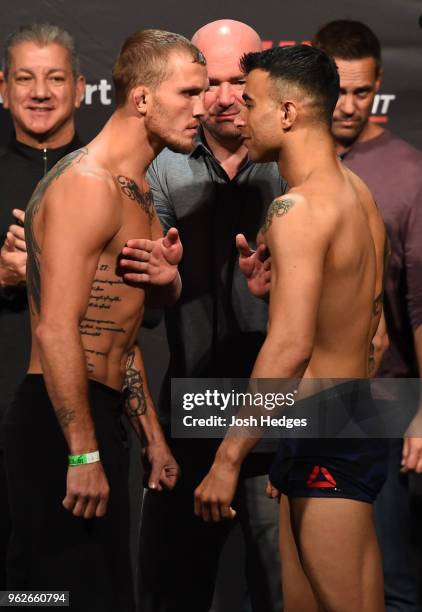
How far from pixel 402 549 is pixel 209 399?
724 millimetres

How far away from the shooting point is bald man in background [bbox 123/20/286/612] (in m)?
3.10

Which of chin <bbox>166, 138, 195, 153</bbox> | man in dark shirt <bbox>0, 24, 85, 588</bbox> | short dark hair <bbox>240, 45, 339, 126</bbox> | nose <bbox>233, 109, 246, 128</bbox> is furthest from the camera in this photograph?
man in dark shirt <bbox>0, 24, 85, 588</bbox>

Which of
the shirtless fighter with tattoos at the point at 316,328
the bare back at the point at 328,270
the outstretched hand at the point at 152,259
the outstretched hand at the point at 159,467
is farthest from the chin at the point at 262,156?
the outstretched hand at the point at 159,467

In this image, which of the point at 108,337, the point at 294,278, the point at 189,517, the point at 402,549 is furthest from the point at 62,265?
the point at 402,549

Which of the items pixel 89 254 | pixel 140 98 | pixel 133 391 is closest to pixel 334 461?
pixel 133 391

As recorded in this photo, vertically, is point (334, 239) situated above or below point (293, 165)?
below

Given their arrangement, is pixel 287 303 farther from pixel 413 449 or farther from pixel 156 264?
pixel 413 449

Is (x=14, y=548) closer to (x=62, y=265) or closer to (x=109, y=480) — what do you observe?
(x=109, y=480)

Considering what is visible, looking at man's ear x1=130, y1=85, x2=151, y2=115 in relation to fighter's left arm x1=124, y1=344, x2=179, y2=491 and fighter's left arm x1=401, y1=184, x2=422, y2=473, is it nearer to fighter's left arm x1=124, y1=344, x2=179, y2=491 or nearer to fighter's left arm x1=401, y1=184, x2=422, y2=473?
fighter's left arm x1=124, y1=344, x2=179, y2=491

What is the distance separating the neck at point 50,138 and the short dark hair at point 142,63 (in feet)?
1.79

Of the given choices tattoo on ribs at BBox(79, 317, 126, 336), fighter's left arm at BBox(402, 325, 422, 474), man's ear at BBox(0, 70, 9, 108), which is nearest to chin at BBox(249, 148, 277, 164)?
tattoo on ribs at BBox(79, 317, 126, 336)

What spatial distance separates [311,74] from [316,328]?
59cm

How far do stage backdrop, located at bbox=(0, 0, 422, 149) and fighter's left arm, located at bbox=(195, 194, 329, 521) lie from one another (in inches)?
43.1

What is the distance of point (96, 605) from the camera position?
2.47 meters
